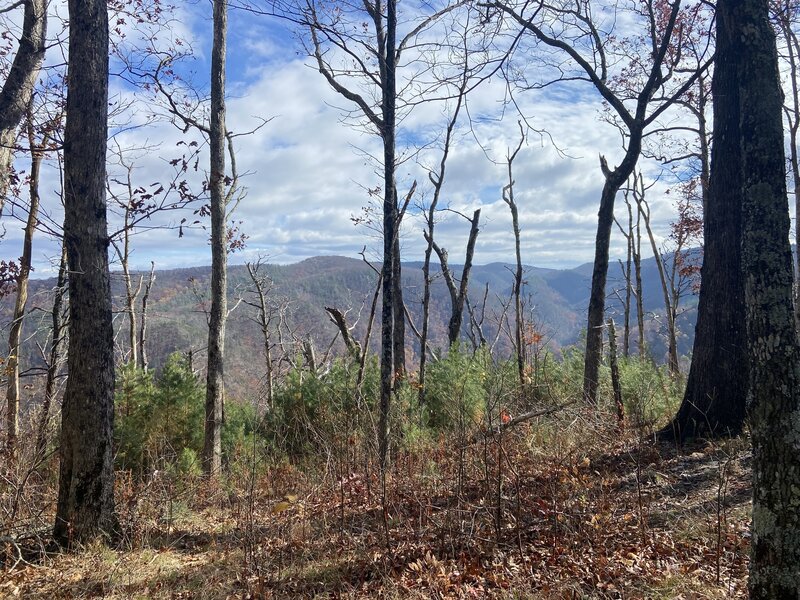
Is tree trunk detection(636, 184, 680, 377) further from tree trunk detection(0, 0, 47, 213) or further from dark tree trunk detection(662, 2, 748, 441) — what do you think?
tree trunk detection(0, 0, 47, 213)

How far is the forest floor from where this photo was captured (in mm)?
4004

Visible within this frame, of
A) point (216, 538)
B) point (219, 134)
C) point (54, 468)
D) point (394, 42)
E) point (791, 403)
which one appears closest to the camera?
point (791, 403)

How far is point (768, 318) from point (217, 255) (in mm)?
7995

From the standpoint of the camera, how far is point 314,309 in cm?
12081

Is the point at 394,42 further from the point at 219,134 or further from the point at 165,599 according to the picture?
the point at 165,599

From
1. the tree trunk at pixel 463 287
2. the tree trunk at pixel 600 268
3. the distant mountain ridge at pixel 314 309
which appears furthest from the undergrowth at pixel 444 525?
the tree trunk at pixel 463 287

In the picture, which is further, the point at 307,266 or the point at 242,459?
the point at 307,266

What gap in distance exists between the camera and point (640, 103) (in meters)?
7.75

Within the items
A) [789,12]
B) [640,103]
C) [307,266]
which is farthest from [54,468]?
[307,266]

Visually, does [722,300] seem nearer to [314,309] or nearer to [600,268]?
[600,268]

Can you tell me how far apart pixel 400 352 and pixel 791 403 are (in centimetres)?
1217

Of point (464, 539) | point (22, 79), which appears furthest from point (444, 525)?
point (22, 79)

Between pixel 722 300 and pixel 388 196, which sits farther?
pixel 388 196

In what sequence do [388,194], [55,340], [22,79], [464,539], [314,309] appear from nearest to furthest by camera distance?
[464,539] → [22,79] → [388,194] → [55,340] → [314,309]
